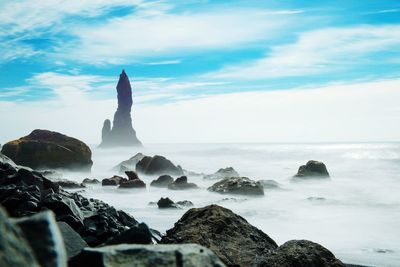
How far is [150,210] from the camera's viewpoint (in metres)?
21.3

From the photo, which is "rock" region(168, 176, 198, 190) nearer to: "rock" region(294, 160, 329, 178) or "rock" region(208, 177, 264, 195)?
"rock" region(208, 177, 264, 195)

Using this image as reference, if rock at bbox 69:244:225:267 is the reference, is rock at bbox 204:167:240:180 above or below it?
below

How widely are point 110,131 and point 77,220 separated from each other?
15486 cm

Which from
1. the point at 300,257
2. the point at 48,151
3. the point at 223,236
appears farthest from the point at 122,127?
the point at 300,257

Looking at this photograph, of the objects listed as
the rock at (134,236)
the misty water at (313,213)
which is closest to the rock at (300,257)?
the rock at (134,236)

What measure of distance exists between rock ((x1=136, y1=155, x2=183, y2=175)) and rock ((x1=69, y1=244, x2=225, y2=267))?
3450cm

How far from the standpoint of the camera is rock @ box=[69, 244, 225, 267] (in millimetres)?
3523

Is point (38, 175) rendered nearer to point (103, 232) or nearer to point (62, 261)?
point (103, 232)

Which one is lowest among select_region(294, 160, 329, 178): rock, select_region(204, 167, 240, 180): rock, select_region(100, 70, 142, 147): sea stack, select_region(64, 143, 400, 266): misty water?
select_region(64, 143, 400, 266): misty water

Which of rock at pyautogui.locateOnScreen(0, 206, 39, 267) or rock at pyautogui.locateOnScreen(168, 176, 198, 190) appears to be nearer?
rock at pyautogui.locateOnScreen(0, 206, 39, 267)

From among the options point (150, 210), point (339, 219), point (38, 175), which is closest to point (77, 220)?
point (38, 175)

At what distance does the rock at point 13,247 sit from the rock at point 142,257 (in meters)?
0.77

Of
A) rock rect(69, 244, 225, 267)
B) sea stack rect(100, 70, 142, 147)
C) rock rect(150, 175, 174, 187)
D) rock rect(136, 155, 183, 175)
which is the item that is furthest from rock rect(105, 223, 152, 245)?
sea stack rect(100, 70, 142, 147)

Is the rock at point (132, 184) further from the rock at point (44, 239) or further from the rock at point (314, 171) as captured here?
the rock at point (44, 239)
